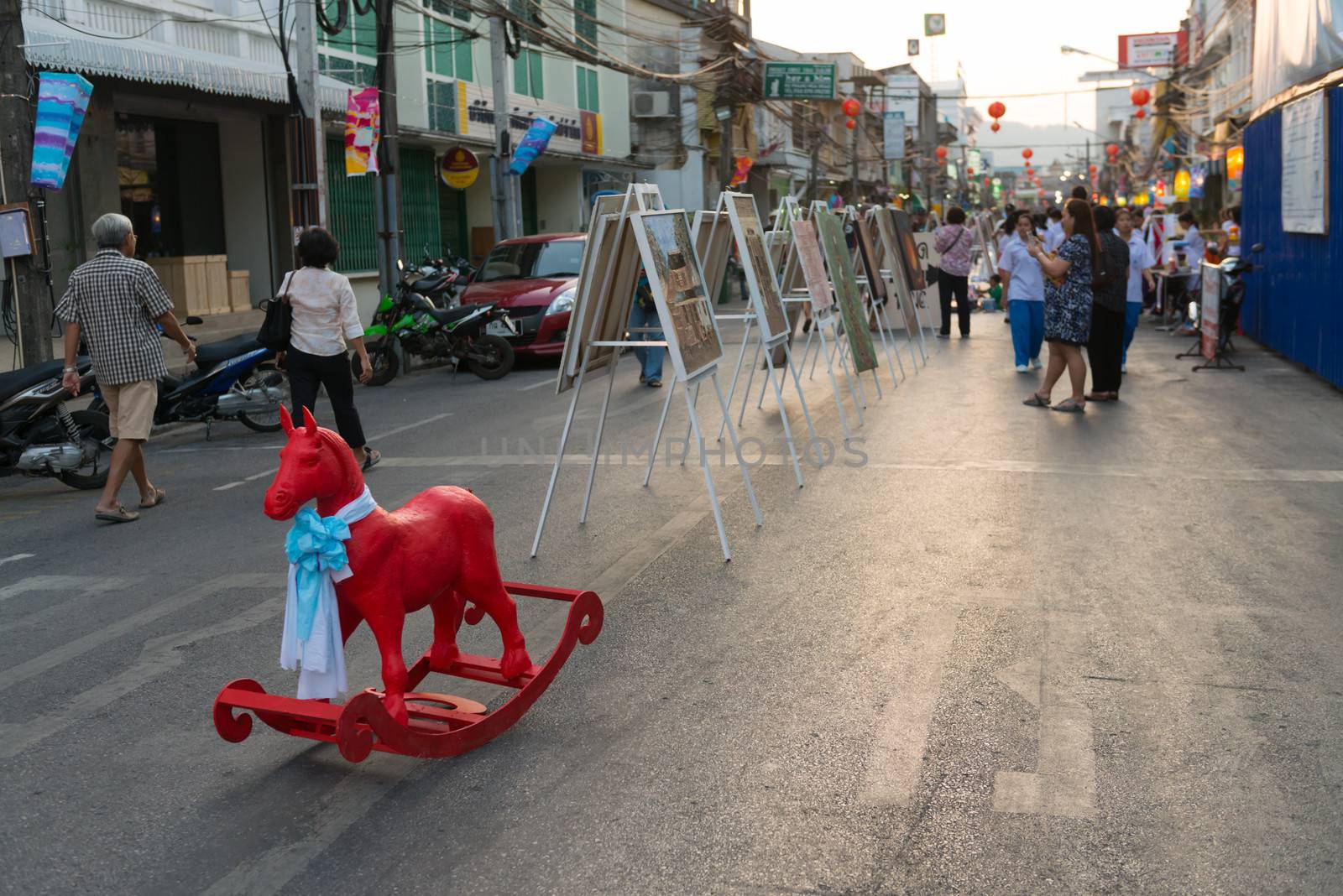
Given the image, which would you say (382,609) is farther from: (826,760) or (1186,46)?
(1186,46)

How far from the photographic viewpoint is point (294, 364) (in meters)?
9.34

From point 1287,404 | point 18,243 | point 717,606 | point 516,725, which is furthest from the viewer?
point 1287,404

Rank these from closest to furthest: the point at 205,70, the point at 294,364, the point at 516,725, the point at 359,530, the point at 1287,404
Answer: the point at 359,530, the point at 516,725, the point at 294,364, the point at 1287,404, the point at 205,70

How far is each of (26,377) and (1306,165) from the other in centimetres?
1241

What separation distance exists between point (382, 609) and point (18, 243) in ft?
29.3

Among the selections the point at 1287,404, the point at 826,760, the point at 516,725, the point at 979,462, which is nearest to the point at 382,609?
the point at 516,725

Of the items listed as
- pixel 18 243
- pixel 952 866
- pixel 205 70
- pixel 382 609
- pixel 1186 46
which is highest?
pixel 1186 46

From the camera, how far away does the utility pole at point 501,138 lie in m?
22.5

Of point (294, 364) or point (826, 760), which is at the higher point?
point (294, 364)

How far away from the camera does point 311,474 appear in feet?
13.6

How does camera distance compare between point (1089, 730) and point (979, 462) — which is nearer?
point (1089, 730)

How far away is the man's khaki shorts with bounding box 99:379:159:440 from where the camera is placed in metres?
8.38

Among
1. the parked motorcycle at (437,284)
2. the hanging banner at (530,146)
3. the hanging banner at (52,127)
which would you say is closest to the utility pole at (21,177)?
the hanging banner at (52,127)

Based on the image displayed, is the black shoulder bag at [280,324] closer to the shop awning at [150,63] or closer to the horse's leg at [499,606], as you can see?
the horse's leg at [499,606]
